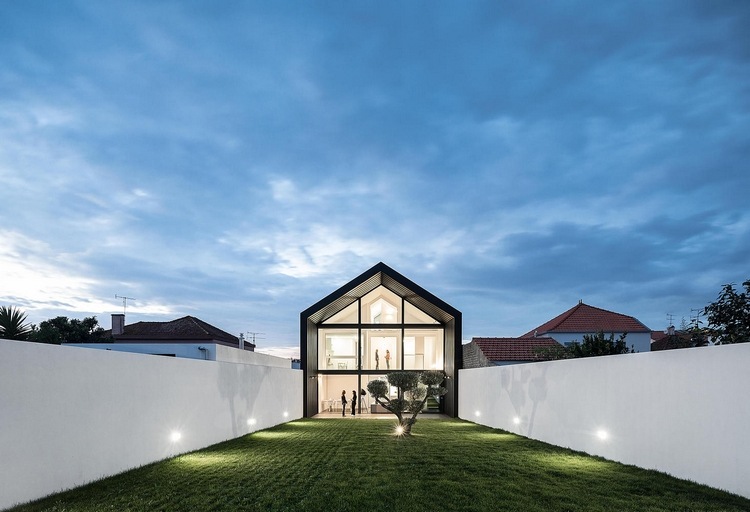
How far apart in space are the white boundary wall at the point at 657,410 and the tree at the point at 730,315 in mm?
1577

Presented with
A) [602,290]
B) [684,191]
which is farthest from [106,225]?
[602,290]

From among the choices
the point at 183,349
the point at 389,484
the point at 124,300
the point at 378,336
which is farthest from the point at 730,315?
the point at 124,300

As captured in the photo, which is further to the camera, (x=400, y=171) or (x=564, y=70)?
(x=400, y=171)

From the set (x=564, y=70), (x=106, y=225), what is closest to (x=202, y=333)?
(x=106, y=225)

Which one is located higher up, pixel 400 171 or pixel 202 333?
pixel 400 171

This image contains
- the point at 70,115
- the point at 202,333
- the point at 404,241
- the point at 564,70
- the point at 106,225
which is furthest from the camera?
the point at 202,333

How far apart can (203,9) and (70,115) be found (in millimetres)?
4671

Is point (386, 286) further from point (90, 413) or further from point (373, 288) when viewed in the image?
point (90, 413)

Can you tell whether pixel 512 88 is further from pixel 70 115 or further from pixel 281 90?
pixel 70 115

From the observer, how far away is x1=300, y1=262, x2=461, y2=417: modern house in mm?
21953

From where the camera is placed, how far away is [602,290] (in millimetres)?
38281

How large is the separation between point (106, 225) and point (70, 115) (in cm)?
611

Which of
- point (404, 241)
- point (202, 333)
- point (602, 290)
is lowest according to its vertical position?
point (202, 333)

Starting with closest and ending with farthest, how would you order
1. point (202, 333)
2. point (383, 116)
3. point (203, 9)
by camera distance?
1. point (203, 9)
2. point (383, 116)
3. point (202, 333)
